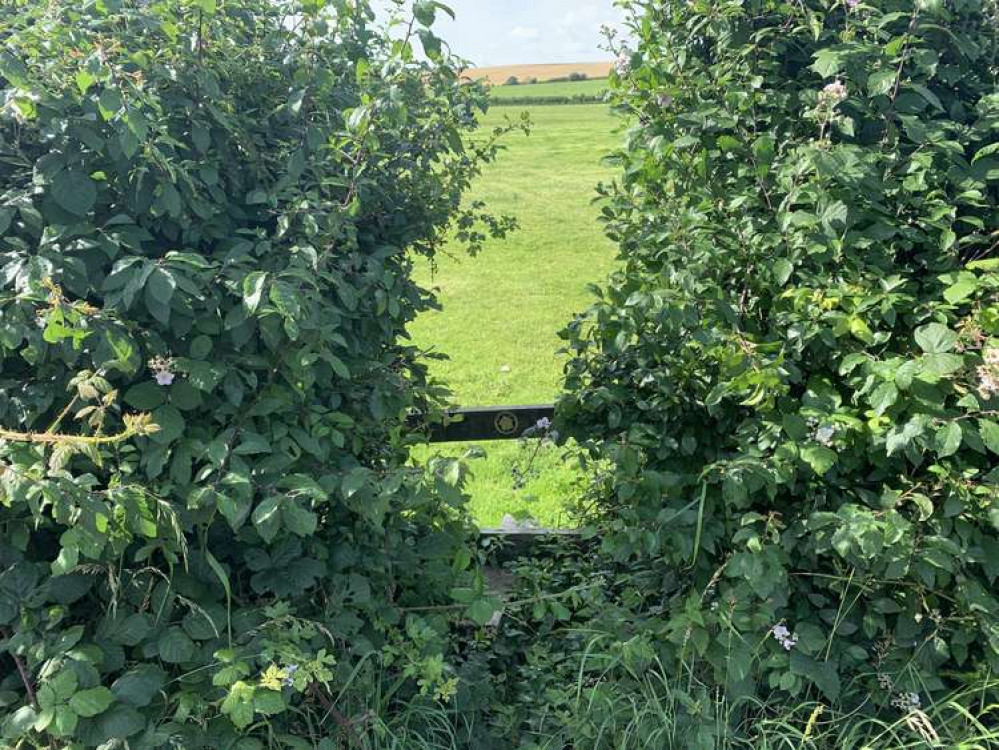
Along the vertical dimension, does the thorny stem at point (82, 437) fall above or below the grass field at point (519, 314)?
above

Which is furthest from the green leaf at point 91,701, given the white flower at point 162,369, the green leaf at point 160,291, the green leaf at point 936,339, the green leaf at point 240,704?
the green leaf at point 936,339

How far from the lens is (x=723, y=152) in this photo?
2.53 metres

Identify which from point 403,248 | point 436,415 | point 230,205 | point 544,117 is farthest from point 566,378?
point 544,117

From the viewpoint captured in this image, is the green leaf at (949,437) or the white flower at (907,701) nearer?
the green leaf at (949,437)

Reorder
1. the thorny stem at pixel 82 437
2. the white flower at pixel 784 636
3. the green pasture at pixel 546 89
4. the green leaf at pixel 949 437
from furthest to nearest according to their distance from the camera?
the green pasture at pixel 546 89, the white flower at pixel 784 636, the green leaf at pixel 949 437, the thorny stem at pixel 82 437

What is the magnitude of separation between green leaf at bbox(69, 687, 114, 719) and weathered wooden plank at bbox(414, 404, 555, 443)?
5.68 ft

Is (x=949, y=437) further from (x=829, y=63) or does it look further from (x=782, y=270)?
(x=829, y=63)

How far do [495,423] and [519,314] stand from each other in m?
4.74

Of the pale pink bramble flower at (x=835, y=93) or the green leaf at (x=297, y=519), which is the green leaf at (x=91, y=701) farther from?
the pale pink bramble flower at (x=835, y=93)

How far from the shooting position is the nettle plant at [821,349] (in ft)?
6.84

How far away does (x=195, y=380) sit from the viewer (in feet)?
6.08

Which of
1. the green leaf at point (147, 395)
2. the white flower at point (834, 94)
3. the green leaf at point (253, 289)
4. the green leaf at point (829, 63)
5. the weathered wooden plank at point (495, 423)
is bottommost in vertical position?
the weathered wooden plank at point (495, 423)

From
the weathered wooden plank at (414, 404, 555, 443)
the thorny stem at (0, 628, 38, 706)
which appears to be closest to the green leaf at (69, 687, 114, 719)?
the thorny stem at (0, 628, 38, 706)

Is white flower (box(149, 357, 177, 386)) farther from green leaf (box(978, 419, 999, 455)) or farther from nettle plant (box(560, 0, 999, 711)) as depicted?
green leaf (box(978, 419, 999, 455))
